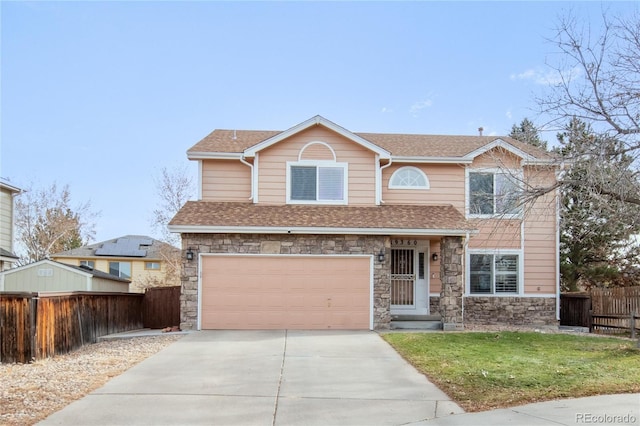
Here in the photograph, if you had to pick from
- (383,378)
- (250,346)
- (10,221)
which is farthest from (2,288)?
(383,378)

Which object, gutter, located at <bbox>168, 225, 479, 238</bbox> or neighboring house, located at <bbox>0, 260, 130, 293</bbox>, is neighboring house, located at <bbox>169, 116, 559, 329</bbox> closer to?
gutter, located at <bbox>168, 225, 479, 238</bbox>

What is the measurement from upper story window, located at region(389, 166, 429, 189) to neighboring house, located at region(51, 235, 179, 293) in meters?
18.7

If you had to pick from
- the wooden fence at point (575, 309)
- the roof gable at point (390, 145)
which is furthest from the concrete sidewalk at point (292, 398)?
the wooden fence at point (575, 309)

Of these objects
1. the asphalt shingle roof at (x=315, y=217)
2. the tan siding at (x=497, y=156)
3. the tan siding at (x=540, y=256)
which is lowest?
the tan siding at (x=540, y=256)

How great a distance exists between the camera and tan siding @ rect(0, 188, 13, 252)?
65.5 ft

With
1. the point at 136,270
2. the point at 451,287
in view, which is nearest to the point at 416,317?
the point at 451,287

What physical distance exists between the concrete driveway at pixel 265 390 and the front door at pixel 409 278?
501 cm

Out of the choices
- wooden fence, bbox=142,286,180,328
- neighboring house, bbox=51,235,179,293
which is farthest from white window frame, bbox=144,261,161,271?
wooden fence, bbox=142,286,180,328

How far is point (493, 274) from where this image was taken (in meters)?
16.9

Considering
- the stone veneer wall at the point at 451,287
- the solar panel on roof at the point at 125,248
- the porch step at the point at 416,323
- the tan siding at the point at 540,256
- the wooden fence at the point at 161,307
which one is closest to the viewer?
the stone veneer wall at the point at 451,287

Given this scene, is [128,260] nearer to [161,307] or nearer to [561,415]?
[161,307]

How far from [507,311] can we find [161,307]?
36.1ft

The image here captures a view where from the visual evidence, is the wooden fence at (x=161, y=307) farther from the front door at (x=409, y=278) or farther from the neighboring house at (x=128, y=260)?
the neighboring house at (x=128, y=260)

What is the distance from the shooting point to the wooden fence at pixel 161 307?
17.1 meters
